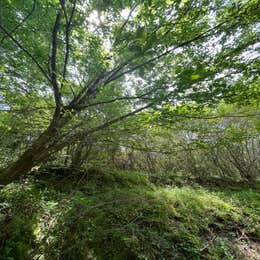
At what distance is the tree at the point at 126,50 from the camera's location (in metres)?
1.50

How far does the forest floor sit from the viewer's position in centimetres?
185

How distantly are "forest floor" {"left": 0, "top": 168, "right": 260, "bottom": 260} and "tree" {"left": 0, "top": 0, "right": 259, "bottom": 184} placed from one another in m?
0.74

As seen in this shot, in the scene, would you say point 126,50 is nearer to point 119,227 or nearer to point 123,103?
point 123,103

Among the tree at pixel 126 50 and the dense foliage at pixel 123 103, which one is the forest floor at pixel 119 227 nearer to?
the dense foliage at pixel 123 103

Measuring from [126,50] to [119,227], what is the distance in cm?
257

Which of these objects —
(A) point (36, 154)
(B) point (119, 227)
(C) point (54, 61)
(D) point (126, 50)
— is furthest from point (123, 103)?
(B) point (119, 227)

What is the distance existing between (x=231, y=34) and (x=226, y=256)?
3.05m

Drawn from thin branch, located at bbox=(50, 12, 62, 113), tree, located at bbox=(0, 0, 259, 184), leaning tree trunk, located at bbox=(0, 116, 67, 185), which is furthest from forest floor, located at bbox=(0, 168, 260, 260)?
thin branch, located at bbox=(50, 12, 62, 113)

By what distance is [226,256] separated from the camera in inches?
82.2

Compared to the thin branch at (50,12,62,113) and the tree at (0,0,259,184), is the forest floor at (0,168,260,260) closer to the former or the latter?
the tree at (0,0,259,184)

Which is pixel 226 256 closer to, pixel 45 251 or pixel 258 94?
pixel 258 94

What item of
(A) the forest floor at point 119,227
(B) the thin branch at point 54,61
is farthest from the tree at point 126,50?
(A) the forest floor at point 119,227

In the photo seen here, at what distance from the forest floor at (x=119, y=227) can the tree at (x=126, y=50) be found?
0.74 m

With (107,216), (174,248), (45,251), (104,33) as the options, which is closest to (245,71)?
(104,33)
